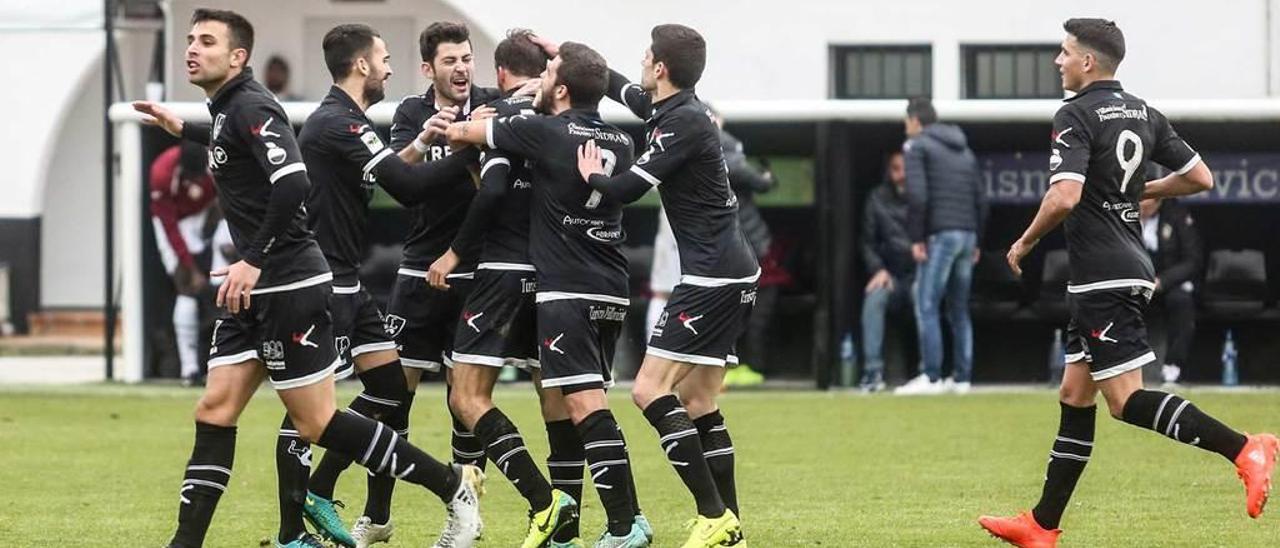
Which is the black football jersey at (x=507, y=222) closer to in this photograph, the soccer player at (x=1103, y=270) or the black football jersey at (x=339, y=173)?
the black football jersey at (x=339, y=173)

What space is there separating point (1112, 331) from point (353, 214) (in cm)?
302

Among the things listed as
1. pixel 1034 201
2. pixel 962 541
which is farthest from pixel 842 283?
pixel 962 541

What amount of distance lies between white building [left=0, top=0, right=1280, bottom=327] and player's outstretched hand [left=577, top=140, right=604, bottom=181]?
16098 millimetres

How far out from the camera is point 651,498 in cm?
1157

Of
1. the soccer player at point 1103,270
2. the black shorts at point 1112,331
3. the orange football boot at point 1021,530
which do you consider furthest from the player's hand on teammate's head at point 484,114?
the orange football boot at point 1021,530

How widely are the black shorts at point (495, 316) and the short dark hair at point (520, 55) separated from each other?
3.02 ft

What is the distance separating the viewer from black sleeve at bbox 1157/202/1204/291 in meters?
18.0

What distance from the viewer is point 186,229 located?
18578 mm

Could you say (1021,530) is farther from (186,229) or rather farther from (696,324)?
(186,229)

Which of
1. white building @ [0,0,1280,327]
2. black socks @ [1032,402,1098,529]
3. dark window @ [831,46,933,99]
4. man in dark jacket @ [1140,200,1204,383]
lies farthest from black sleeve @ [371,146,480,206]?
dark window @ [831,46,933,99]

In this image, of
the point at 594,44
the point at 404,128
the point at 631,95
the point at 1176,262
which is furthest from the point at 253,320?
the point at 594,44

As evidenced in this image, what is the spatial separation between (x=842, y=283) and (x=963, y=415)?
2.60 m

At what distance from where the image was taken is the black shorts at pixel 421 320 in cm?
1002

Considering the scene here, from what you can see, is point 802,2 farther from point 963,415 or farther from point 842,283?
point 963,415
